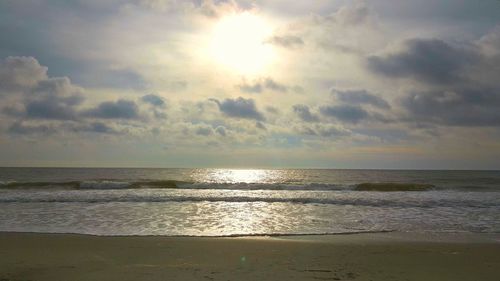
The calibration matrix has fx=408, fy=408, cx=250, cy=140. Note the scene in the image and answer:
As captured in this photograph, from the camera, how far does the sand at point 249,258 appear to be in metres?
7.54

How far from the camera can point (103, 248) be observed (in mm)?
10109

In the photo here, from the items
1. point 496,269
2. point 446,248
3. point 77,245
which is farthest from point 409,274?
point 77,245

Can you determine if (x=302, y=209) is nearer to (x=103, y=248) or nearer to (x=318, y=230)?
(x=318, y=230)

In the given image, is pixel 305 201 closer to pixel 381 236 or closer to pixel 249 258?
pixel 381 236

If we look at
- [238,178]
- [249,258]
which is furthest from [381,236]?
[238,178]

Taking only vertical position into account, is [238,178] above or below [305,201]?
below

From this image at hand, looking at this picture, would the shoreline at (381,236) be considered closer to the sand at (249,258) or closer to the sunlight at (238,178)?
the sand at (249,258)

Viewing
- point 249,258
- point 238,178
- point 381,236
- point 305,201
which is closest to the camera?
point 249,258

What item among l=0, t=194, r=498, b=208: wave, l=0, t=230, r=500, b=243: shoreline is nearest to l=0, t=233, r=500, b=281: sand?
l=0, t=230, r=500, b=243: shoreline

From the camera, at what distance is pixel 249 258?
350 inches

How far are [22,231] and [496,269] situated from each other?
13.1 meters

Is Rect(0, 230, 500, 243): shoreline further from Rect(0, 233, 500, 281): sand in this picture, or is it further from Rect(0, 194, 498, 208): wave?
Rect(0, 194, 498, 208): wave

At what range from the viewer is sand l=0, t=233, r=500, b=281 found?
7.54m

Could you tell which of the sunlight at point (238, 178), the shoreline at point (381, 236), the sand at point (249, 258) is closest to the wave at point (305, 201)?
the shoreline at point (381, 236)
